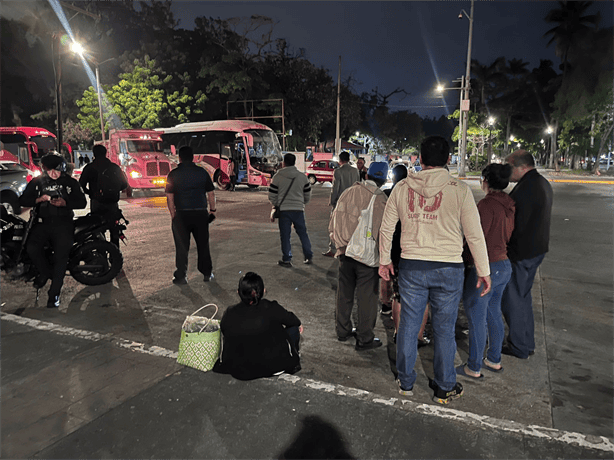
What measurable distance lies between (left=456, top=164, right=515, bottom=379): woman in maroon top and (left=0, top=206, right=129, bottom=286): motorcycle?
490cm

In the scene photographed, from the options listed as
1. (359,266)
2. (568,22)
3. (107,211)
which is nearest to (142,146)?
(107,211)

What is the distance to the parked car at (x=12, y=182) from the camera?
1309cm

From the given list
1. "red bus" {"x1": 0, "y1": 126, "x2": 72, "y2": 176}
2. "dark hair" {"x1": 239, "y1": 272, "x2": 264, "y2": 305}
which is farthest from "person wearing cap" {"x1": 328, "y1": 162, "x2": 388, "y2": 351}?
"red bus" {"x1": 0, "y1": 126, "x2": 72, "y2": 176}

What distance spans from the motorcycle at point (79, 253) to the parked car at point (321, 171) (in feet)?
68.1

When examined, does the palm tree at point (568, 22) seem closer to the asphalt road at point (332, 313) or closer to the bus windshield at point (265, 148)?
the bus windshield at point (265, 148)

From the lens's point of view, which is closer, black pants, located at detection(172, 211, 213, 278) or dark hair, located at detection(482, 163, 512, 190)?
dark hair, located at detection(482, 163, 512, 190)

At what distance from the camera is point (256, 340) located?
3533mm

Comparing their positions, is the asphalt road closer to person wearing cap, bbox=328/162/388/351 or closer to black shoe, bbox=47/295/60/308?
black shoe, bbox=47/295/60/308

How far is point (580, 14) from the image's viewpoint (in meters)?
45.5

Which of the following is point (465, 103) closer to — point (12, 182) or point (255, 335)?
point (12, 182)

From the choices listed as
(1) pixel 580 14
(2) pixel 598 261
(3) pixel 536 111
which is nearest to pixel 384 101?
(3) pixel 536 111

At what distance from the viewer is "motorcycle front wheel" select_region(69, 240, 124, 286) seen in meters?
6.27

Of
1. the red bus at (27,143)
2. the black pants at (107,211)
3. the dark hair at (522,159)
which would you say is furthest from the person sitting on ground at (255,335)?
the red bus at (27,143)

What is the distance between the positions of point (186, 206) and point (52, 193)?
169 centimetres
